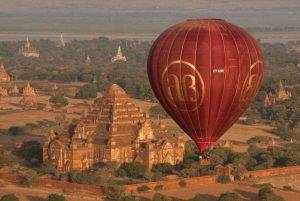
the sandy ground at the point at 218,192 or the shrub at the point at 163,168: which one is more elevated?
the shrub at the point at 163,168

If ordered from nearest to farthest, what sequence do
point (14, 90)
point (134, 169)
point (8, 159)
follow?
point (134, 169)
point (8, 159)
point (14, 90)

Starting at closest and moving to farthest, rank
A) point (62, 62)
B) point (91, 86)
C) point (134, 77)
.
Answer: point (91, 86), point (134, 77), point (62, 62)

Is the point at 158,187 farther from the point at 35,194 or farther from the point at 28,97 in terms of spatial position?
the point at 28,97

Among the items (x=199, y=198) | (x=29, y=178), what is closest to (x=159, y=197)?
(x=199, y=198)

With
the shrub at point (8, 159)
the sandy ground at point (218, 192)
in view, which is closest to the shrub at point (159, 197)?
the sandy ground at point (218, 192)

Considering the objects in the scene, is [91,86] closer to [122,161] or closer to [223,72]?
[122,161]

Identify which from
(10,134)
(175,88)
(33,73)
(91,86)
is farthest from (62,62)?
(175,88)

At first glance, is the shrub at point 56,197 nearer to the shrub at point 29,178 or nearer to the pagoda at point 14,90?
the shrub at point 29,178
